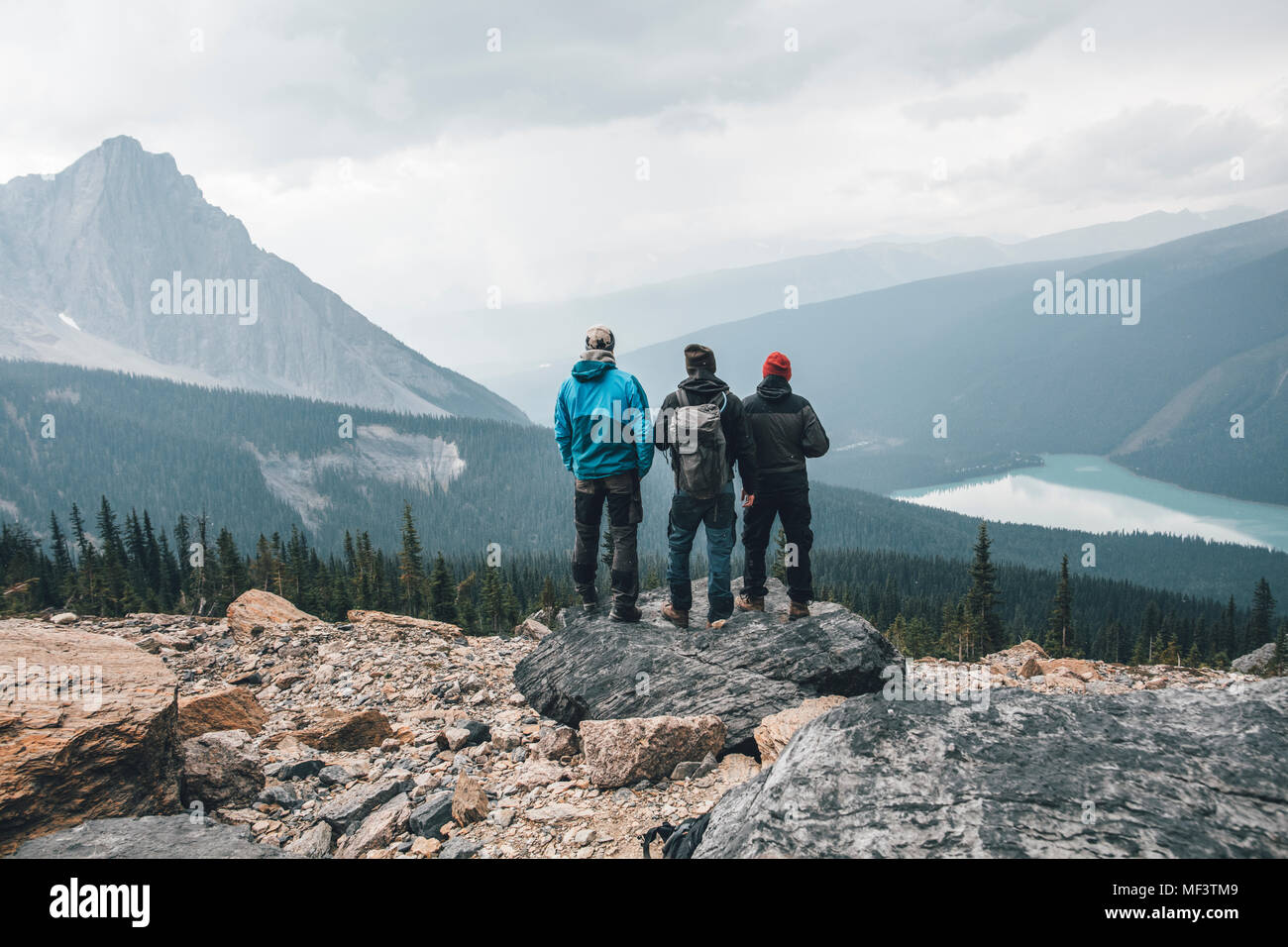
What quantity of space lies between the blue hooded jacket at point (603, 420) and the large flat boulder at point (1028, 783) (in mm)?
4886

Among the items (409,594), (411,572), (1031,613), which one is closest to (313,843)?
(411,572)

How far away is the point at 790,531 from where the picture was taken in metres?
Result: 9.74

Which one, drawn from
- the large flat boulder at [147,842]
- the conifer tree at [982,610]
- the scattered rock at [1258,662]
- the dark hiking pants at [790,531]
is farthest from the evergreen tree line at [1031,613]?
the large flat boulder at [147,842]

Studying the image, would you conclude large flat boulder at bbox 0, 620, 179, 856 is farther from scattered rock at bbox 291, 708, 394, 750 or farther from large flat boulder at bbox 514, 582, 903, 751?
large flat boulder at bbox 514, 582, 903, 751

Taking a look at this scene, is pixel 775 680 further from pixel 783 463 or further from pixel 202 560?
pixel 202 560

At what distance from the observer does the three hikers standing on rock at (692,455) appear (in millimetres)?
9094

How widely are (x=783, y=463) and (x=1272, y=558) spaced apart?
23758 centimetres

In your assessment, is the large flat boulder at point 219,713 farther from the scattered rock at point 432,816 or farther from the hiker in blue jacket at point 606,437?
the hiker in blue jacket at point 606,437

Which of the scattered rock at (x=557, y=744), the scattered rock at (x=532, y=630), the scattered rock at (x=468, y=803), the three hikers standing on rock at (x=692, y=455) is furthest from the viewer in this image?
the scattered rock at (x=532, y=630)

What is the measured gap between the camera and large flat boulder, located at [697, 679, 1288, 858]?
13.0 ft

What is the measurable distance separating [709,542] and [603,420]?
94.0 inches
